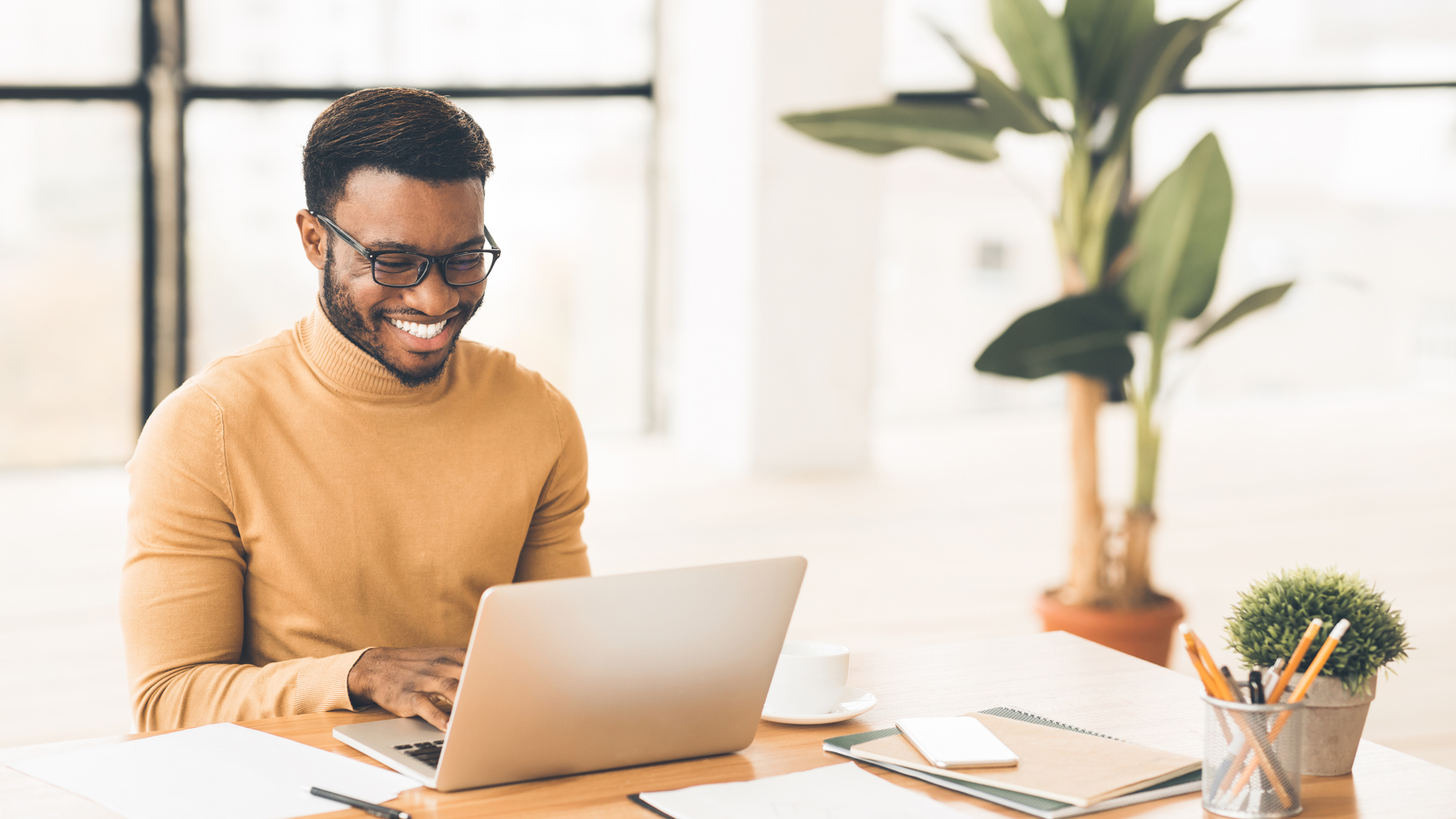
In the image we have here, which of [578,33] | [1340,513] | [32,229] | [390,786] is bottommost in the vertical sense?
[1340,513]

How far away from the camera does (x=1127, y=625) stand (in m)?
2.91

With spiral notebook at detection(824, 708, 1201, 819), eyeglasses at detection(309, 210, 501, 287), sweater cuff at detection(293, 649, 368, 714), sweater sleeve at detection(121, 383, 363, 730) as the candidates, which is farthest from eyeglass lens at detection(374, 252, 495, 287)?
spiral notebook at detection(824, 708, 1201, 819)

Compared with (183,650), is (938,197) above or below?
above

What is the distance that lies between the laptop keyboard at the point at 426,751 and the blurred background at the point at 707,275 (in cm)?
258

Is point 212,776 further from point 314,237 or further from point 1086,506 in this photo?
point 1086,506

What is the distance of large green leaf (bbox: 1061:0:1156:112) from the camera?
9.34 ft

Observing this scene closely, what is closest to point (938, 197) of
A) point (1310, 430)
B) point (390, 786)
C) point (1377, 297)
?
point (1310, 430)

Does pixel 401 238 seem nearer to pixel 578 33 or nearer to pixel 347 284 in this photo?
pixel 347 284

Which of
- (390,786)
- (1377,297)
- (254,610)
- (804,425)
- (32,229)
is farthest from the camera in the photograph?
(1377,297)

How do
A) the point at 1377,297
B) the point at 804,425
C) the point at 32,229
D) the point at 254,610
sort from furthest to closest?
the point at 1377,297
the point at 804,425
the point at 32,229
the point at 254,610

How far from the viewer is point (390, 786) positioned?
118cm

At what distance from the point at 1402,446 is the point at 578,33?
3798 mm

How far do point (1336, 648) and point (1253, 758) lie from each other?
0.15 metres

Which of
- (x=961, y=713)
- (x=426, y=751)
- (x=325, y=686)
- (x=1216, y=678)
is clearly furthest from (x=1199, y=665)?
(x=325, y=686)
